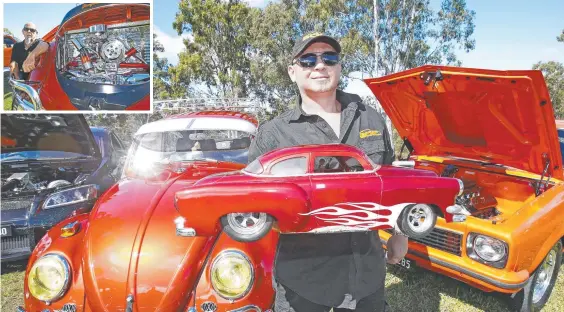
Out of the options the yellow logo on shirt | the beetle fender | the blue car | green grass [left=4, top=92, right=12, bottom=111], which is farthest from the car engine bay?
the yellow logo on shirt

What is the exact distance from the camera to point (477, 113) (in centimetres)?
337

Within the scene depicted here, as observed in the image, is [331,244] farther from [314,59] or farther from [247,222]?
[314,59]

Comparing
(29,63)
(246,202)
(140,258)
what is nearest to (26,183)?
(29,63)

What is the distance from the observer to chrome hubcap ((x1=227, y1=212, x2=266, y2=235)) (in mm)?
1578

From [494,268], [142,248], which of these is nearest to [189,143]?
[142,248]

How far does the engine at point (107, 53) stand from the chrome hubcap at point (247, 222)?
364cm

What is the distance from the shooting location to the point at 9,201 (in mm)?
4078

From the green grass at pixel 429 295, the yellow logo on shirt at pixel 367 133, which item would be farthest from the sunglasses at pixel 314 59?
the green grass at pixel 429 295

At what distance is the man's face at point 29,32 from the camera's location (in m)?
4.14

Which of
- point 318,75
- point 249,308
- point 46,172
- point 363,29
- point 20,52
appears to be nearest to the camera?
point 318,75

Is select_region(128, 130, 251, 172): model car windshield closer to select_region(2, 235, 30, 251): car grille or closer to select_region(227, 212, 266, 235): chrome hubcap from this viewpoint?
select_region(2, 235, 30, 251): car grille

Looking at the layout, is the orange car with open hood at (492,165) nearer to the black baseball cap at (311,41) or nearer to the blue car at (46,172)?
the black baseball cap at (311,41)

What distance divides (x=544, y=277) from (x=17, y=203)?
A: 5.60 metres

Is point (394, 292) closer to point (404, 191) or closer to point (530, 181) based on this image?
point (530, 181)
